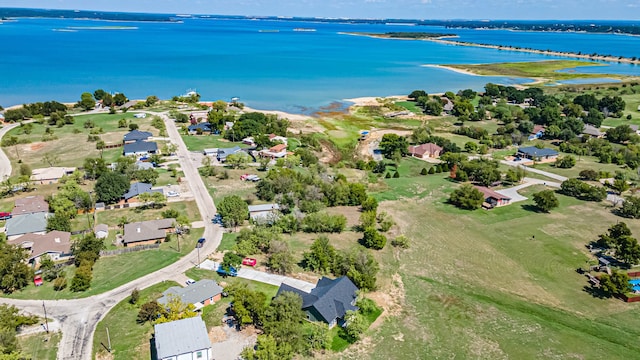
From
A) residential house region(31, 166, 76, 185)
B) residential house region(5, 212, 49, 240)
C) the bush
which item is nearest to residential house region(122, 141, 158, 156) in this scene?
residential house region(31, 166, 76, 185)

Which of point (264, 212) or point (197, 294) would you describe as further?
point (264, 212)

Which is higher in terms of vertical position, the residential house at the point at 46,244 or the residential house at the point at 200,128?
the residential house at the point at 46,244

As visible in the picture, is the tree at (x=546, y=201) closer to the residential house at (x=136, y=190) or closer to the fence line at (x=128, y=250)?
the fence line at (x=128, y=250)

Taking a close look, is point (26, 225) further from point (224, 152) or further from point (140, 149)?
point (224, 152)

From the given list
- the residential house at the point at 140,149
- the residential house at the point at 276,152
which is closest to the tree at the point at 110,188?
the residential house at the point at 140,149

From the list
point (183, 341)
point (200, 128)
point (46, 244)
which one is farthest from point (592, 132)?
point (46, 244)

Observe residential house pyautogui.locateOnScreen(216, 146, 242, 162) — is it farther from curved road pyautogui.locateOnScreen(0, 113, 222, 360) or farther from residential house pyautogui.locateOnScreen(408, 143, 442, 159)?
residential house pyautogui.locateOnScreen(408, 143, 442, 159)
